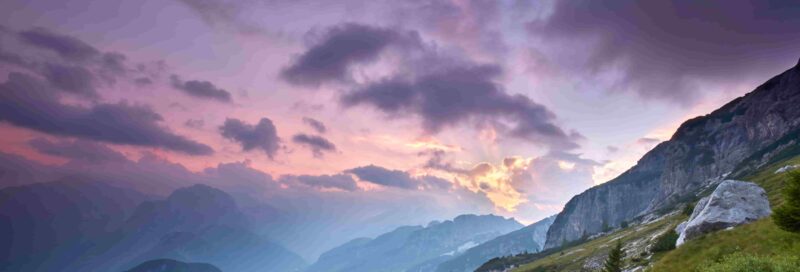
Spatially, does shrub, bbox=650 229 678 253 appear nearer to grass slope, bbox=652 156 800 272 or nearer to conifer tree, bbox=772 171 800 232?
grass slope, bbox=652 156 800 272

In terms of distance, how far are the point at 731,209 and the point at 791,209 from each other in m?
19.9

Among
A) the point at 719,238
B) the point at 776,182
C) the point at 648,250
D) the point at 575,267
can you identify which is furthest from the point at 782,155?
the point at 719,238

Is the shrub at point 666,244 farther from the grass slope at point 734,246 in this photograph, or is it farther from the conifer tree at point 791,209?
the conifer tree at point 791,209

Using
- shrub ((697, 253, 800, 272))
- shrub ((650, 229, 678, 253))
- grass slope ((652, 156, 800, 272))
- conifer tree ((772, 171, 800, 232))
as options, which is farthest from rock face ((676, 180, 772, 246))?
shrub ((697, 253, 800, 272))

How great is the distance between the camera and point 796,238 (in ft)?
136

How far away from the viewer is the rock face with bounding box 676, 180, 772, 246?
58156 millimetres

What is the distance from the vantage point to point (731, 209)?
2346 inches

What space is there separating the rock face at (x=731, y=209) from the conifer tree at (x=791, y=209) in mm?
15778

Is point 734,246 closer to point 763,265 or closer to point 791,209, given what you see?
point 791,209

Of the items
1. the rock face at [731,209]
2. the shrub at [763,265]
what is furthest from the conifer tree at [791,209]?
the rock face at [731,209]

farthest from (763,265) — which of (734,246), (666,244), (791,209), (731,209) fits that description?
(666,244)

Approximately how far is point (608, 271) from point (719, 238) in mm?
27197

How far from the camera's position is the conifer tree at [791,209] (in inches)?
1641

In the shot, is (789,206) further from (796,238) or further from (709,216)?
(709,216)
